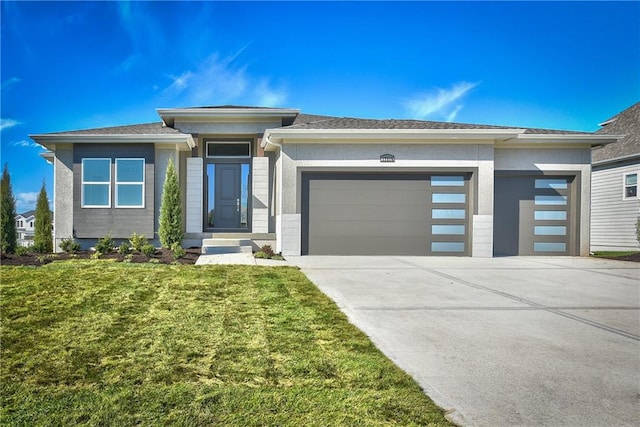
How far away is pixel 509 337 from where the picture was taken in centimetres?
371

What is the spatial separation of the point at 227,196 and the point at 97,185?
13.1ft

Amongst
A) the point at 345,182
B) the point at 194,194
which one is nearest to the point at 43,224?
the point at 194,194

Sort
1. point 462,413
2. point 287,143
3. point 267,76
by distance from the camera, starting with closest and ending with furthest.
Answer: point 462,413
point 287,143
point 267,76

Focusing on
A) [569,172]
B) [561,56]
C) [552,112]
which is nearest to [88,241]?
[569,172]

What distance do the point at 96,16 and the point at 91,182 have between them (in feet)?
16.6

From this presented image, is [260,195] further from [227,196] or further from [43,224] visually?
[43,224]

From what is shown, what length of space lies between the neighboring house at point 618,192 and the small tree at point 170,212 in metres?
16.6

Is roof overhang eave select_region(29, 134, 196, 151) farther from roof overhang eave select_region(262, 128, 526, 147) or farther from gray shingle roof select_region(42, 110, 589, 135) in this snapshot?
roof overhang eave select_region(262, 128, 526, 147)

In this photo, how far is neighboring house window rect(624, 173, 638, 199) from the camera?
1438 cm

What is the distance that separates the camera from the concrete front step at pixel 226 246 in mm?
11102

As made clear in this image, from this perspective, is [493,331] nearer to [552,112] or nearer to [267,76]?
[267,76]

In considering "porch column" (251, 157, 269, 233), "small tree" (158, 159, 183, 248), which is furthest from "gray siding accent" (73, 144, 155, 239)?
"porch column" (251, 157, 269, 233)

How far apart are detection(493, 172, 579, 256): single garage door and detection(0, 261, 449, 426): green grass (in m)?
8.40

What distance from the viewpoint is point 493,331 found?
3896 mm
